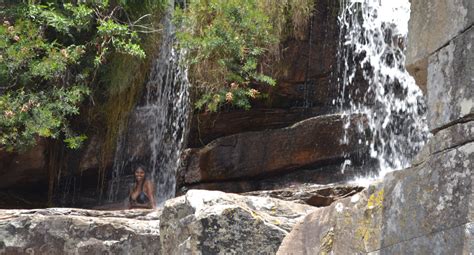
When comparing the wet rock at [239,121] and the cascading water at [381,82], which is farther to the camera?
the wet rock at [239,121]

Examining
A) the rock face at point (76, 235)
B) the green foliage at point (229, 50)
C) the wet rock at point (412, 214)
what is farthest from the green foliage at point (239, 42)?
the wet rock at point (412, 214)

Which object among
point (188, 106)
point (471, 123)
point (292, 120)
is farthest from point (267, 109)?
point (471, 123)

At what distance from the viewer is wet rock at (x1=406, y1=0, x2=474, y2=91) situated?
9.57ft

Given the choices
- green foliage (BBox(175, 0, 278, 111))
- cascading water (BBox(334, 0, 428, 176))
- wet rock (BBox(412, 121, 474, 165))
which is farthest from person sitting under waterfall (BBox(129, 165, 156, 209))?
wet rock (BBox(412, 121, 474, 165))

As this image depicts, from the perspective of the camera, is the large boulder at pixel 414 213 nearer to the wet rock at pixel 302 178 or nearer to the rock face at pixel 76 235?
the rock face at pixel 76 235

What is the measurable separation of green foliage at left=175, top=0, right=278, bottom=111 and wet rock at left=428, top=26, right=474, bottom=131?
7657 millimetres

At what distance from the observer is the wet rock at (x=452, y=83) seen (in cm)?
282

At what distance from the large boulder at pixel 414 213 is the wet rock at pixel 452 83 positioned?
130 mm

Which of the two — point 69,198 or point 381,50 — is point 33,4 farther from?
point 381,50

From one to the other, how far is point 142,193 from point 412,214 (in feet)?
25.5

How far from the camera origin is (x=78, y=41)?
1159cm

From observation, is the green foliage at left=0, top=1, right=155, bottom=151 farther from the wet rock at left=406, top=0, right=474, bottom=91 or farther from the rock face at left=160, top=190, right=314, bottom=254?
the wet rock at left=406, top=0, right=474, bottom=91

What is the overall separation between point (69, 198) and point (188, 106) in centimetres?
236

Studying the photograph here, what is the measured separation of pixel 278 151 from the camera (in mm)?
10516
